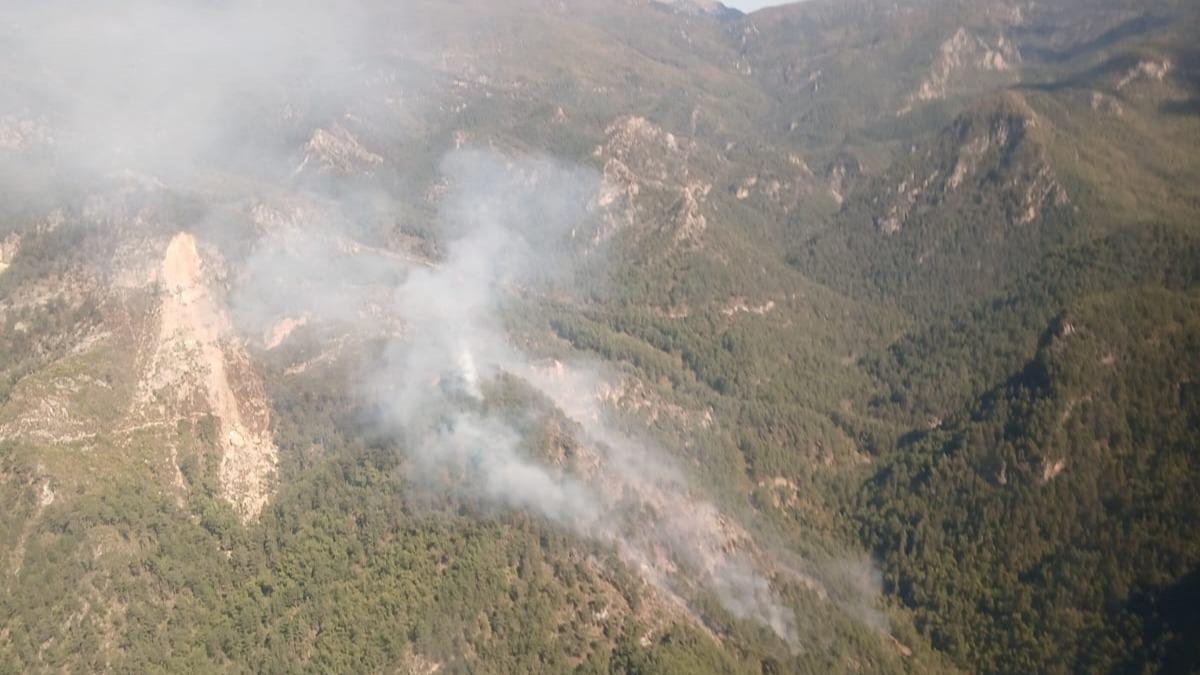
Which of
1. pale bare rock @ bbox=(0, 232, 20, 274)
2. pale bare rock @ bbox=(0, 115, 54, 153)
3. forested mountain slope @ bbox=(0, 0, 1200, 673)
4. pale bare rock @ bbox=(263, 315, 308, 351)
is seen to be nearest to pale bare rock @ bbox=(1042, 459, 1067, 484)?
forested mountain slope @ bbox=(0, 0, 1200, 673)

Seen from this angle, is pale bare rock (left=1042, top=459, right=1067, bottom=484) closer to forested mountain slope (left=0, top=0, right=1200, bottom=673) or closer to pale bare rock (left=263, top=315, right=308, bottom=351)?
forested mountain slope (left=0, top=0, right=1200, bottom=673)

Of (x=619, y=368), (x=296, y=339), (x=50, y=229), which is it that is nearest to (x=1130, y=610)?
(x=619, y=368)

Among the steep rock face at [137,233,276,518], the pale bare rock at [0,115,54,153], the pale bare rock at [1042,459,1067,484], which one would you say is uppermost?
the pale bare rock at [1042,459,1067,484]

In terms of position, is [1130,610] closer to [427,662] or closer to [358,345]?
[427,662]

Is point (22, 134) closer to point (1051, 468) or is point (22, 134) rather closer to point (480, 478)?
point (480, 478)

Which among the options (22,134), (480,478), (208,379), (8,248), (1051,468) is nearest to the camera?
(480,478)

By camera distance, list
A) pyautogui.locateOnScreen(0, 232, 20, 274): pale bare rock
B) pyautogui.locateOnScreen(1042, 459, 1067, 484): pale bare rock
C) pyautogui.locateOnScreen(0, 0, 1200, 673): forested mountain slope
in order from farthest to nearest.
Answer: pyautogui.locateOnScreen(1042, 459, 1067, 484): pale bare rock → pyautogui.locateOnScreen(0, 232, 20, 274): pale bare rock → pyautogui.locateOnScreen(0, 0, 1200, 673): forested mountain slope

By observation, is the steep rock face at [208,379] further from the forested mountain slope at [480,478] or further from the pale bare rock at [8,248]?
the pale bare rock at [8,248]

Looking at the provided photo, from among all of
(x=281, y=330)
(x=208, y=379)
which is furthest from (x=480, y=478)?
(x=208, y=379)
